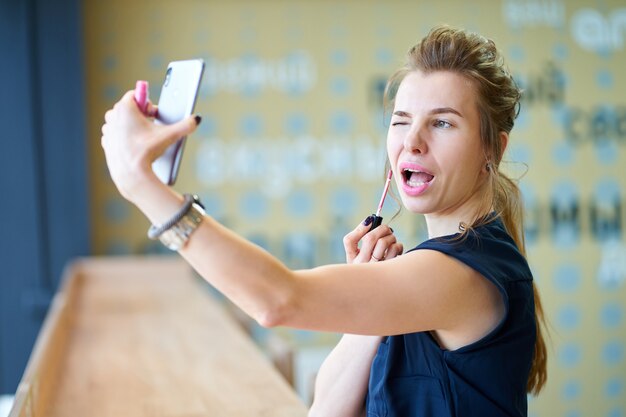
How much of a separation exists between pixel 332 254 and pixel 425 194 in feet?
13.1

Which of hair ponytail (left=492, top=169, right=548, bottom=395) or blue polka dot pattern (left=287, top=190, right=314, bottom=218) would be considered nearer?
hair ponytail (left=492, top=169, right=548, bottom=395)

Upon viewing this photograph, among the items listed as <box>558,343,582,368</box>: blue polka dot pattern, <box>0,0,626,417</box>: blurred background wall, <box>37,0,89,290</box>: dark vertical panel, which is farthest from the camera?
<box>558,343,582,368</box>: blue polka dot pattern

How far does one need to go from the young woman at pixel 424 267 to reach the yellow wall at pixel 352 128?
11.9 ft

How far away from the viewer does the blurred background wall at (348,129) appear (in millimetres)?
4965

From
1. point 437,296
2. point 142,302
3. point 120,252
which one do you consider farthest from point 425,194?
point 120,252

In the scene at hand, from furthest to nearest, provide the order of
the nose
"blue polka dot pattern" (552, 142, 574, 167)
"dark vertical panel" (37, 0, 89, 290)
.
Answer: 1. "blue polka dot pattern" (552, 142, 574, 167)
2. "dark vertical panel" (37, 0, 89, 290)
3. the nose

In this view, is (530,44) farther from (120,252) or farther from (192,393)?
(192,393)

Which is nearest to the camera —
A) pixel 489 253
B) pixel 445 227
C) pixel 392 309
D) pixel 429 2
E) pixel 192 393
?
pixel 392 309

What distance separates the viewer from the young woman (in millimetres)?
1034

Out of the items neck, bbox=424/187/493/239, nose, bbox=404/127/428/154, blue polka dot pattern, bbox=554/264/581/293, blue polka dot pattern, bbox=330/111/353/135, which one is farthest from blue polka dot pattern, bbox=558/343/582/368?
nose, bbox=404/127/428/154

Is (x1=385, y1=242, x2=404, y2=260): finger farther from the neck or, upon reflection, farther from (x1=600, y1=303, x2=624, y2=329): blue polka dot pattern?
(x1=600, y1=303, x2=624, y2=329): blue polka dot pattern

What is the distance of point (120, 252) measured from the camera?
4984 mm

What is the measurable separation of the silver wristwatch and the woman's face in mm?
402

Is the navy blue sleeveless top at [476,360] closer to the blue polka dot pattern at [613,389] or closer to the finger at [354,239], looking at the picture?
the finger at [354,239]
